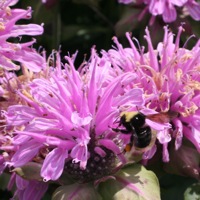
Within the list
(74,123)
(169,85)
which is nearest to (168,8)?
(169,85)

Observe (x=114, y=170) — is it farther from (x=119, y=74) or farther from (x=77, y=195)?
(x=119, y=74)

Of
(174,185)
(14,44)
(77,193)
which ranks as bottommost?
(174,185)

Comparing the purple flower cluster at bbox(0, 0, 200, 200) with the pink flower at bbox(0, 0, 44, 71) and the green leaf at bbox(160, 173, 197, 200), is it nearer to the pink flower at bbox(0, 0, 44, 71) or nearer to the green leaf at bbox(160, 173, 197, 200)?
the pink flower at bbox(0, 0, 44, 71)

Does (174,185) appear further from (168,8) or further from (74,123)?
(168,8)

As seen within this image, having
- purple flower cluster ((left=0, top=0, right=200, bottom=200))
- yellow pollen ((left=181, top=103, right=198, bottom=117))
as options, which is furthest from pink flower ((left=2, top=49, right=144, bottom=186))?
yellow pollen ((left=181, top=103, right=198, bottom=117))

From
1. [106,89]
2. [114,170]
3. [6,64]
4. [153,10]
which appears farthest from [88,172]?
[153,10]

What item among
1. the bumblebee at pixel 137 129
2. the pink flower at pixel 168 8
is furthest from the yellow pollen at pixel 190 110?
the pink flower at pixel 168 8

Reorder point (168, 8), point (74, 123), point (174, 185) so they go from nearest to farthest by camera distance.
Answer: point (74, 123), point (174, 185), point (168, 8)
